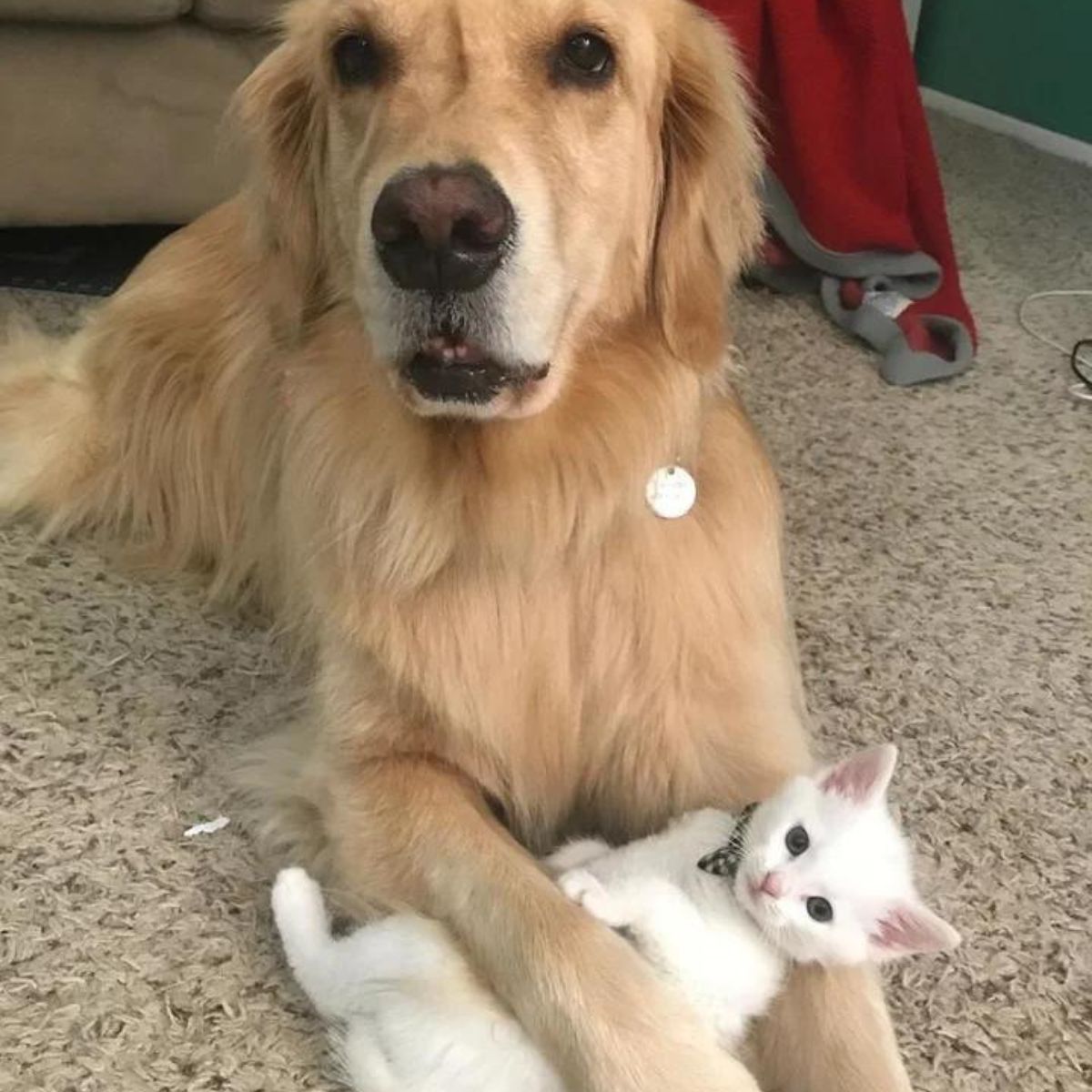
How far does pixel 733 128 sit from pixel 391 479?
1.72ft

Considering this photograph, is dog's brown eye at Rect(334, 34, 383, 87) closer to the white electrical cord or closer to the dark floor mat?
the dark floor mat

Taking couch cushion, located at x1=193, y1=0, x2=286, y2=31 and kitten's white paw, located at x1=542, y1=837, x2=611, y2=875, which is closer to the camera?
kitten's white paw, located at x1=542, y1=837, x2=611, y2=875

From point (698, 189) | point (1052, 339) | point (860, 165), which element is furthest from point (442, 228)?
point (1052, 339)

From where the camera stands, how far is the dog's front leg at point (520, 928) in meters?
1.18

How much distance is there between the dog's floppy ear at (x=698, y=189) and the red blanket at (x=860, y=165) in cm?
119

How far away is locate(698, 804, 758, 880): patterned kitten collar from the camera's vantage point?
4.29 feet

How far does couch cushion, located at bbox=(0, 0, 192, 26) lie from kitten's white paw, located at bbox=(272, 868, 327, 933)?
1644 millimetres

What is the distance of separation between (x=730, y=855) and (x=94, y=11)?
1855 millimetres

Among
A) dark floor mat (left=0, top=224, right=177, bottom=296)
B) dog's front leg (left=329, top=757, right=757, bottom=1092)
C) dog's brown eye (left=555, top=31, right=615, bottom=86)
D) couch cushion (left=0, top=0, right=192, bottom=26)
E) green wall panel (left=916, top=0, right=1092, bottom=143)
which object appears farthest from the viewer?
green wall panel (left=916, top=0, right=1092, bottom=143)

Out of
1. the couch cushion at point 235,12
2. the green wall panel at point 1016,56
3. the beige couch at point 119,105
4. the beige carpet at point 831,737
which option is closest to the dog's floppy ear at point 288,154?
the beige carpet at point 831,737

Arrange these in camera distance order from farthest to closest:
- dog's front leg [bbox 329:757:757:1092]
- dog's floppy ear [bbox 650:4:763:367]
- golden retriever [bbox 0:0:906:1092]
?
dog's floppy ear [bbox 650:4:763:367] → golden retriever [bbox 0:0:906:1092] → dog's front leg [bbox 329:757:757:1092]

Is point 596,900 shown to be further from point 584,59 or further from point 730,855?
point 584,59

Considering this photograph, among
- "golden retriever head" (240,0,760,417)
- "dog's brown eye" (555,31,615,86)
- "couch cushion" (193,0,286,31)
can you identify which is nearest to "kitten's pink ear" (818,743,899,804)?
"golden retriever head" (240,0,760,417)

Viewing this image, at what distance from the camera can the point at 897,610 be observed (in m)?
2.01
